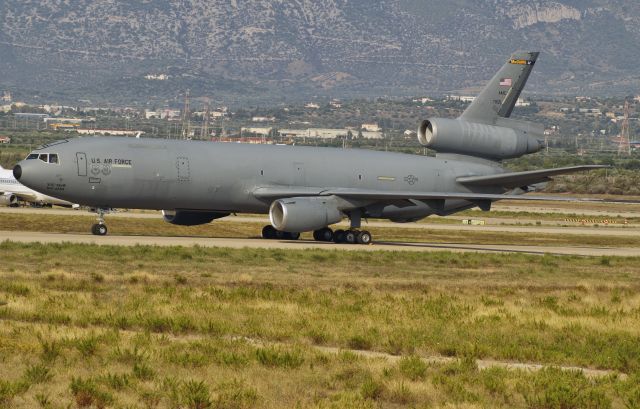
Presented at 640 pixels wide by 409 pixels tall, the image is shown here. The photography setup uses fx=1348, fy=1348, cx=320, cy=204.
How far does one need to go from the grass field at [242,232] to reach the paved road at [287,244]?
4.05 metres

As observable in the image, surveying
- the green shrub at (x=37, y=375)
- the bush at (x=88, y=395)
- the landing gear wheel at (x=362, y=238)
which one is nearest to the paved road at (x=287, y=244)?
the landing gear wheel at (x=362, y=238)

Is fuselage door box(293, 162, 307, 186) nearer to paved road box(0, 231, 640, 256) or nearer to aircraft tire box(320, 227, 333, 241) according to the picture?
paved road box(0, 231, 640, 256)

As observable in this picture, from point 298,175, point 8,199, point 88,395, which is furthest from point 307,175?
point 88,395

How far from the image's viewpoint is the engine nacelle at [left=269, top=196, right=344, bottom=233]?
52.5 m

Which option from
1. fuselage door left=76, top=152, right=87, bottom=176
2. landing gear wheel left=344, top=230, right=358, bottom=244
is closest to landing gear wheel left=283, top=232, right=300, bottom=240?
landing gear wheel left=344, top=230, right=358, bottom=244

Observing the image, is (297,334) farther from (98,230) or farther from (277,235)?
(277,235)

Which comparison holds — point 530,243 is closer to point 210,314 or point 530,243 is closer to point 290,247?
point 290,247

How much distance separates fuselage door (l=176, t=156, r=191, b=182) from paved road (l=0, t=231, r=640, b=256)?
2.49m

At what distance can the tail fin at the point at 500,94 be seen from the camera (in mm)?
61219

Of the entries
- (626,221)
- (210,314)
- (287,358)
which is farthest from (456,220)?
(287,358)

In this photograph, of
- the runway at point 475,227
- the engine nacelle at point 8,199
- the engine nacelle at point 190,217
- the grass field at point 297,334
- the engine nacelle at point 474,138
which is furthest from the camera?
the engine nacelle at point 8,199

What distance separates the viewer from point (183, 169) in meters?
52.5

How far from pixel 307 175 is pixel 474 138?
352 inches

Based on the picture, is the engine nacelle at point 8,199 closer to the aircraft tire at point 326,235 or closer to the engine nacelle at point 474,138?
the engine nacelle at point 474,138
